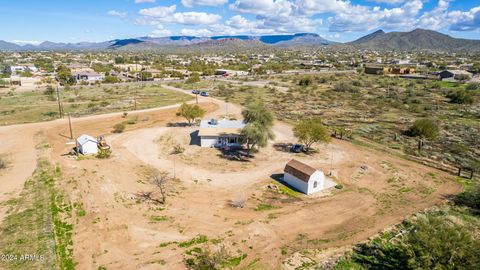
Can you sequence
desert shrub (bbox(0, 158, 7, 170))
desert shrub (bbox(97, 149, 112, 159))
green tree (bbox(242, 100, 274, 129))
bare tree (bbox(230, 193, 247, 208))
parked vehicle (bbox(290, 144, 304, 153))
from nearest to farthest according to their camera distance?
1. bare tree (bbox(230, 193, 247, 208))
2. desert shrub (bbox(0, 158, 7, 170))
3. desert shrub (bbox(97, 149, 112, 159))
4. parked vehicle (bbox(290, 144, 304, 153))
5. green tree (bbox(242, 100, 274, 129))

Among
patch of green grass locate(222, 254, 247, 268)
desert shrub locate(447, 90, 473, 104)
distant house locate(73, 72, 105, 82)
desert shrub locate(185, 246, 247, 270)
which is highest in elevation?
distant house locate(73, 72, 105, 82)

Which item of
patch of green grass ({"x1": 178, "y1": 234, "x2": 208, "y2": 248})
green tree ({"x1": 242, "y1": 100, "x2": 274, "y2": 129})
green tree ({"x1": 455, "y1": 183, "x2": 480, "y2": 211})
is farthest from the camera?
green tree ({"x1": 242, "y1": 100, "x2": 274, "y2": 129})

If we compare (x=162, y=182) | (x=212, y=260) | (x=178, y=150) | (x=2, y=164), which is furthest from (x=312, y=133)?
(x=2, y=164)

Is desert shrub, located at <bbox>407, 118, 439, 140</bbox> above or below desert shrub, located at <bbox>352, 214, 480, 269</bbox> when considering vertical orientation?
above

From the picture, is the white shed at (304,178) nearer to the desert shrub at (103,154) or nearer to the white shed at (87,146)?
the desert shrub at (103,154)

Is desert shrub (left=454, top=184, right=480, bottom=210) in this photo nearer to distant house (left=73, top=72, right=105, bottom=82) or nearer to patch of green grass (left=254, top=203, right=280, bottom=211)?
patch of green grass (left=254, top=203, right=280, bottom=211)

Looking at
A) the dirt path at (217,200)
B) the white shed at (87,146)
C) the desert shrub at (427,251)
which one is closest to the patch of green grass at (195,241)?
the dirt path at (217,200)

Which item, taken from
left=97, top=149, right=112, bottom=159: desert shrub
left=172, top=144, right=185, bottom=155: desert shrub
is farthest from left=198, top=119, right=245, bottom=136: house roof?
left=97, top=149, right=112, bottom=159: desert shrub
